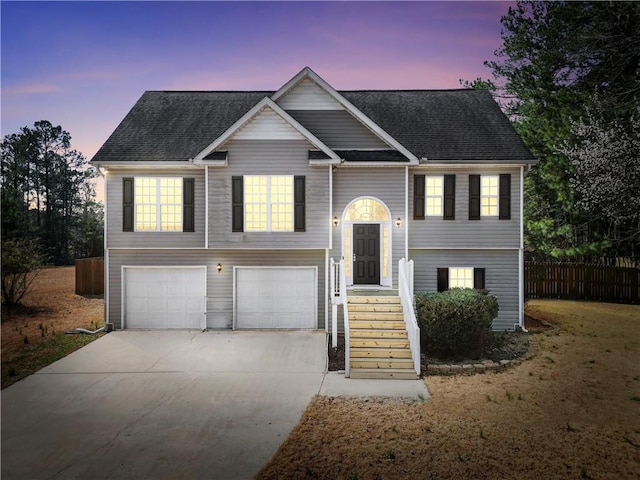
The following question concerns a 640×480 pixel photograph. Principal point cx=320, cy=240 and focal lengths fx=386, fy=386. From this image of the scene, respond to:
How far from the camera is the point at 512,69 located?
2056 cm

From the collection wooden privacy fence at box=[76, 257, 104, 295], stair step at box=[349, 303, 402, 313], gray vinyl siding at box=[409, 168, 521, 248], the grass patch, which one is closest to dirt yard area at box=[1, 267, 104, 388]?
the grass patch

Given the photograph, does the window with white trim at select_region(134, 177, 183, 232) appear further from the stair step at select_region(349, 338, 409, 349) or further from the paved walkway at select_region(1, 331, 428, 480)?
the stair step at select_region(349, 338, 409, 349)

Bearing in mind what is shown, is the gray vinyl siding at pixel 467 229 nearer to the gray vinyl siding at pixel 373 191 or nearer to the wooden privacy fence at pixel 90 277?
the gray vinyl siding at pixel 373 191

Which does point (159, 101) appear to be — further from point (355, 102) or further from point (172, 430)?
point (172, 430)

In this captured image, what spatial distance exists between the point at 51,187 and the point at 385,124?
3848 cm

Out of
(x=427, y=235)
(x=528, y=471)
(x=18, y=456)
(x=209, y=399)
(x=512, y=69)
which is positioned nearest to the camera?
(x=528, y=471)

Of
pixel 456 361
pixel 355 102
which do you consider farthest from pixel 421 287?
pixel 355 102

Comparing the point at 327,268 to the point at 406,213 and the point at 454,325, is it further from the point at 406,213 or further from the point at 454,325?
the point at 454,325

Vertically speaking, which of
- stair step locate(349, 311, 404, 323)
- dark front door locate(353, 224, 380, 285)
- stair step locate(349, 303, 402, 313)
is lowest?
stair step locate(349, 311, 404, 323)

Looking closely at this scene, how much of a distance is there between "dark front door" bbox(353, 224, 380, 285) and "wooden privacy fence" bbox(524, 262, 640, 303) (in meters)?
11.2

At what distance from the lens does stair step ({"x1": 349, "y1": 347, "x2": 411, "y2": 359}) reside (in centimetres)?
1005

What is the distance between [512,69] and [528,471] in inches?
819

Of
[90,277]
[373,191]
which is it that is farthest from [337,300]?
[90,277]

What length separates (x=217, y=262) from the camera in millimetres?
13633
